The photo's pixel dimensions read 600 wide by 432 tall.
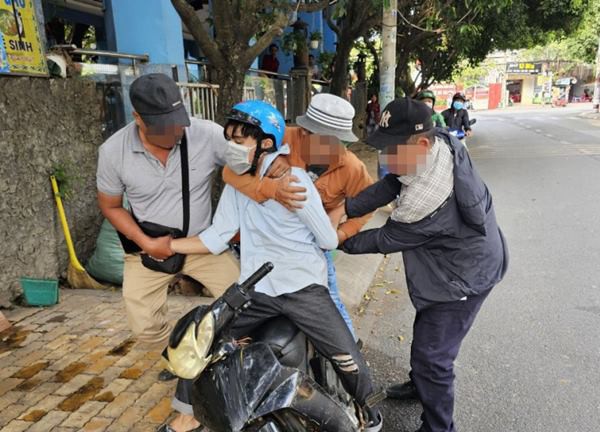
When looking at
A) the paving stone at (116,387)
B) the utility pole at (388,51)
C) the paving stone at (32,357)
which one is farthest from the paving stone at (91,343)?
the utility pole at (388,51)

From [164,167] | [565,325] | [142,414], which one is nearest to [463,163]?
[164,167]

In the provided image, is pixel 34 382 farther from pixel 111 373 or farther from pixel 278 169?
pixel 278 169

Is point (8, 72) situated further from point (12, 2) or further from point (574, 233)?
point (574, 233)

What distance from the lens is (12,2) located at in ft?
13.4

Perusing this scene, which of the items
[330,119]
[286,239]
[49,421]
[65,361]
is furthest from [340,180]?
[65,361]

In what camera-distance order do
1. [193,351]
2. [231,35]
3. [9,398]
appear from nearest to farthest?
[193,351] < [9,398] < [231,35]

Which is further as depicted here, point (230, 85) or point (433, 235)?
point (230, 85)

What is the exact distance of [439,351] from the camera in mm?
2262

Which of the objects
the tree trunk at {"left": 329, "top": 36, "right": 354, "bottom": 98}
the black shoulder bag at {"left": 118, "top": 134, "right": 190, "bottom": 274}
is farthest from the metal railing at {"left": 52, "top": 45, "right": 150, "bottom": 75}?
the tree trunk at {"left": 329, "top": 36, "right": 354, "bottom": 98}

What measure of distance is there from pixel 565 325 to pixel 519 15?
13685 millimetres

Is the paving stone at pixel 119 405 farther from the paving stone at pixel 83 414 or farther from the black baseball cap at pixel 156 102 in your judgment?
the black baseball cap at pixel 156 102

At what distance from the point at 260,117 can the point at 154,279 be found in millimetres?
1162

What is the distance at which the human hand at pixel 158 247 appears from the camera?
8.02ft

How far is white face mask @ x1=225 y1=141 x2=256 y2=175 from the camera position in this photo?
6.64 ft
